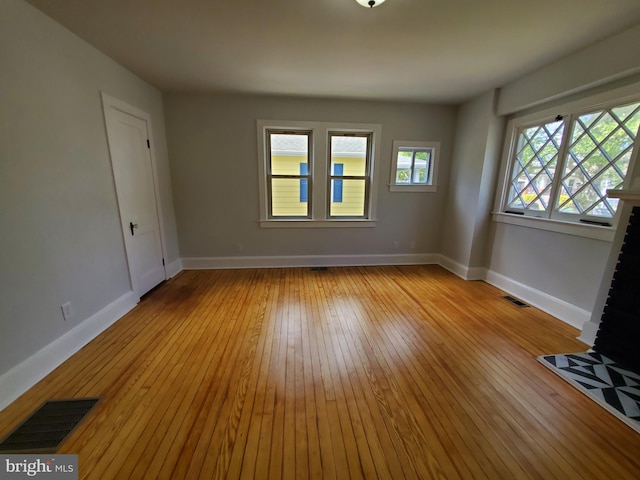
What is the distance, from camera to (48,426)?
143 cm

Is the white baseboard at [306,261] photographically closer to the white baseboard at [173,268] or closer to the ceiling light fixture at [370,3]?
the white baseboard at [173,268]

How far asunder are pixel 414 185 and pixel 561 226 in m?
2.00

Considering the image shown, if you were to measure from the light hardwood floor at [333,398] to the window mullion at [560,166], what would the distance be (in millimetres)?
1244

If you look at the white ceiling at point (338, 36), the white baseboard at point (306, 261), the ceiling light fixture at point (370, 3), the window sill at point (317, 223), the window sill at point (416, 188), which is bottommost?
the white baseboard at point (306, 261)

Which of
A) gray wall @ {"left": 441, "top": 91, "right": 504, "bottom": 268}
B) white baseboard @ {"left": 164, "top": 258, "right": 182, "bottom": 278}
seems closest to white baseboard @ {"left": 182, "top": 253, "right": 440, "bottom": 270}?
white baseboard @ {"left": 164, "top": 258, "right": 182, "bottom": 278}

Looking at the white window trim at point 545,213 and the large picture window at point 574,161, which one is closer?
the white window trim at point 545,213

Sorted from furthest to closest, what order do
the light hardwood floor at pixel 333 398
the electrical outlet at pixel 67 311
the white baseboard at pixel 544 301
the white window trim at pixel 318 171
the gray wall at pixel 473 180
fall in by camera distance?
1. the white window trim at pixel 318 171
2. the gray wall at pixel 473 180
3. the white baseboard at pixel 544 301
4. the electrical outlet at pixel 67 311
5. the light hardwood floor at pixel 333 398

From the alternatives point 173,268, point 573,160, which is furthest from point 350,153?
point 173,268

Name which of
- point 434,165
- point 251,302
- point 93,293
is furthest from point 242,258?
point 434,165

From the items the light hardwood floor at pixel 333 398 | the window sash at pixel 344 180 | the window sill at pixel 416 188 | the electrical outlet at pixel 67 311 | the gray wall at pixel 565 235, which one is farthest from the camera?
the window sill at pixel 416 188

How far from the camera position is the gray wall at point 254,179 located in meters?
3.66

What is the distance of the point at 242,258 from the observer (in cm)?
415

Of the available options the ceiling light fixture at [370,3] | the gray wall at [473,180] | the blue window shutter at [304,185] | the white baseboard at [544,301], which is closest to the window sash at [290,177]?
the blue window shutter at [304,185]

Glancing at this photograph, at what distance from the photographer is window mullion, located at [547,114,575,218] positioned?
2.61 m
